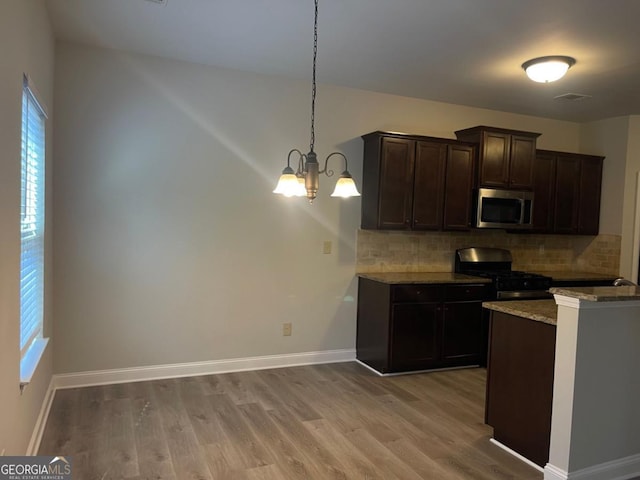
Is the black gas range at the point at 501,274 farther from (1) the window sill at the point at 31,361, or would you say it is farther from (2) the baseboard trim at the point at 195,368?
(1) the window sill at the point at 31,361

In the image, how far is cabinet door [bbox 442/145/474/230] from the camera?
4.63 metres

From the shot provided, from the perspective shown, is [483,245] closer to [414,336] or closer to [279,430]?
[414,336]

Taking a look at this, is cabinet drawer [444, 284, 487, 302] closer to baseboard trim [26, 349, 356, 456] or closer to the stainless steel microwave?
the stainless steel microwave

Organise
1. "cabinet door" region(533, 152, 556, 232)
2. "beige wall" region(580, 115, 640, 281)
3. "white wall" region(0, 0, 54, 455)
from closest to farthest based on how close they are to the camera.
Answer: "white wall" region(0, 0, 54, 455)
"cabinet door" region(533, 152, 556, 232)
"beige wall" region(580, 115, 640, 281)

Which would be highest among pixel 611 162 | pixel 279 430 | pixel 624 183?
pixel 611 162

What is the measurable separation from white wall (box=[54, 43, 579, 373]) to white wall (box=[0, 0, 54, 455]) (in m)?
1.09

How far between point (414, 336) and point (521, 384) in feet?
4.98

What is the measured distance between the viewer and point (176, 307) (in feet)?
13.2

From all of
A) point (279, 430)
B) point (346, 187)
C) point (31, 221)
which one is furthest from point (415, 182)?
point (31, 221)

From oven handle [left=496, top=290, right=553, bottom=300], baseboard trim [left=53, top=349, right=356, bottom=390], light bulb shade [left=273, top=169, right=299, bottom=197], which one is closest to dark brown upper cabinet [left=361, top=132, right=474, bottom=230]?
oven handle [left=496, top=290, right=553, bottom=300]

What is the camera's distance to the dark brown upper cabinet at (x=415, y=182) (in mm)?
4395

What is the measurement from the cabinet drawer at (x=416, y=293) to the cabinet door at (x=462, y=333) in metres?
0.16

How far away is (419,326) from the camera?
4.28m

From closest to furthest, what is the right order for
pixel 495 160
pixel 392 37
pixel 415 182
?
1. pixel 392 37
2. pixel 415 182
3. pixel 495 160
